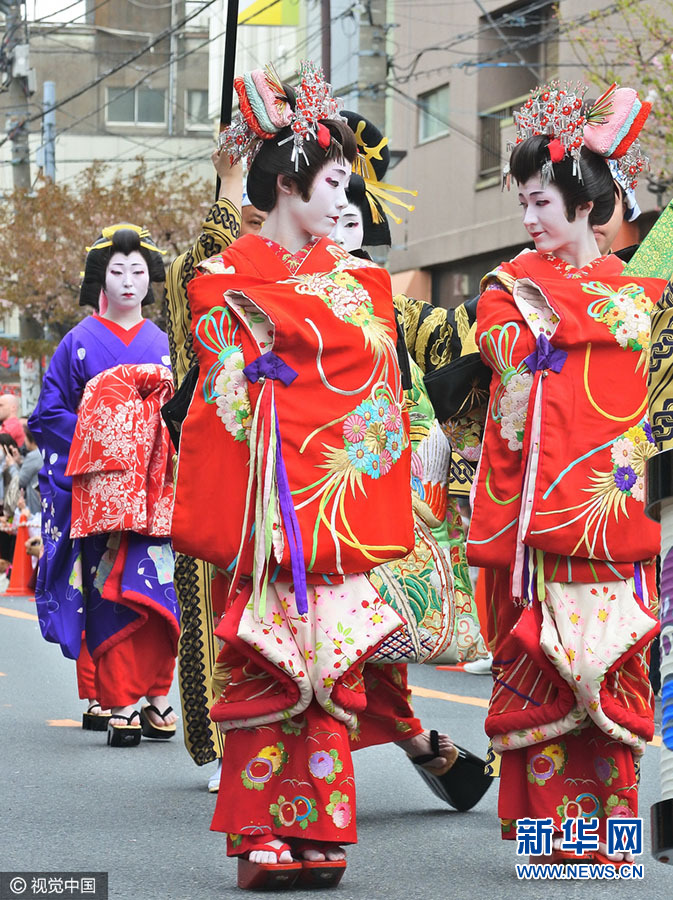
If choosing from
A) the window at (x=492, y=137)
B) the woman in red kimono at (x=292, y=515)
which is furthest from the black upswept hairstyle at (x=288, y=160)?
the window at (x=492, y=137)

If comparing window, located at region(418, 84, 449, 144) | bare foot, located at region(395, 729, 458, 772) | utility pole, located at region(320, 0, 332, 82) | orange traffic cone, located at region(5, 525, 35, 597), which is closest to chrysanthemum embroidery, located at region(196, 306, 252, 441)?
bare foot, located at region(395, 729, 458, 772)

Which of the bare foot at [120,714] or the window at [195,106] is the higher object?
the window at [195,106]

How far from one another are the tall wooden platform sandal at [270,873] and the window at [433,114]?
17.9 m

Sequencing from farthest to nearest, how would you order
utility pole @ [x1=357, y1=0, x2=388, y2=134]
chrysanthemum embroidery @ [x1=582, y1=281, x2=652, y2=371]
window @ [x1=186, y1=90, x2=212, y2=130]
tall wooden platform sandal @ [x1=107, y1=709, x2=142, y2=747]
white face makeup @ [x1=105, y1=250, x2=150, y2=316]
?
window @ [x1=186, y1=90, x2=212, y2=130], utility pole @ [x1=357, y1=0, x2=388, y2=134], white face makeup @ [x1=105, y1=250, x2=150, y2=316], tall wooden platform sandal @ [x1=107, y1=709, x2=142, y2=747], chrysanthemum embroidery @ [x1=582, y1=281, x2=652, y2=371]

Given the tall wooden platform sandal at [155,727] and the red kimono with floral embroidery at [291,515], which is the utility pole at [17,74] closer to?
the tall wooden platform sandal at [155,727]

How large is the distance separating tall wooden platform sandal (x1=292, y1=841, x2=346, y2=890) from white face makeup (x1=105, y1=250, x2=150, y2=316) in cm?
344

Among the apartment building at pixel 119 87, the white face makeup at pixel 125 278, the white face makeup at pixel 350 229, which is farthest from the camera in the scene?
the apartment building at pixel 119 87

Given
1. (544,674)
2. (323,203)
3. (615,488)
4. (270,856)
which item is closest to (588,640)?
(544,674)

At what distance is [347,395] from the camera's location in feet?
13.3

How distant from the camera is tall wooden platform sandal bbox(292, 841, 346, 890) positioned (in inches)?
155

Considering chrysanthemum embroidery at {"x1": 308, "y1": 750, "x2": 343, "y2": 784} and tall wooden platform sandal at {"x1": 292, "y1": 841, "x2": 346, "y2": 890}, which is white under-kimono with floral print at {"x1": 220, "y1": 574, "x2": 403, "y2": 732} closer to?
chrysanthemum embroidery at {"x1": 308, "y1": 750, "x2": 343, "y2": 784}

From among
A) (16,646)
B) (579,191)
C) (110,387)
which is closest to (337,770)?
(579,191)

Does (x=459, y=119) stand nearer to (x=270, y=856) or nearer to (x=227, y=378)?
(x=227, y=378)

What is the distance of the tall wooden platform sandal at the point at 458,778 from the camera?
5043mm
